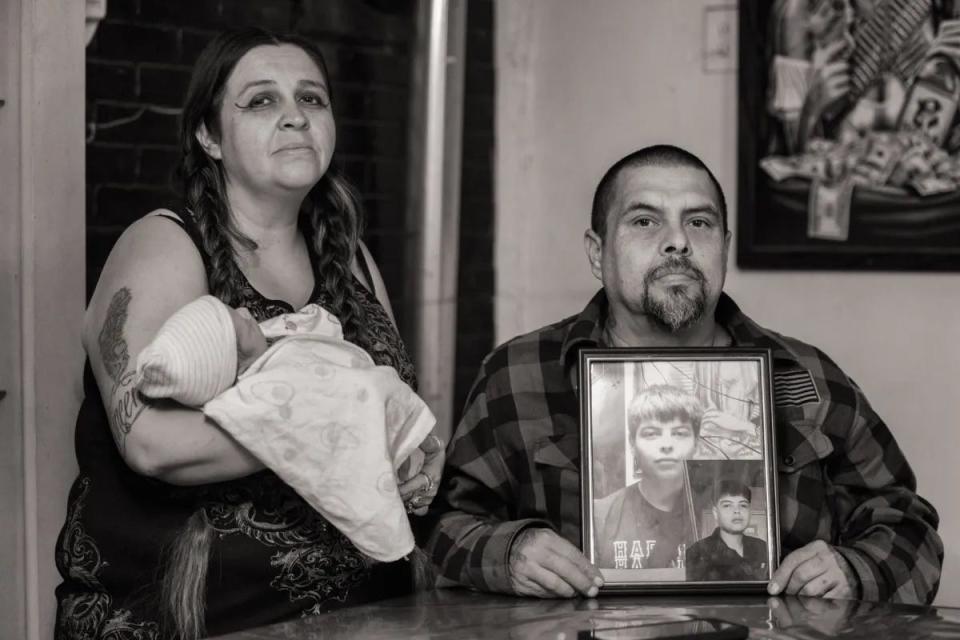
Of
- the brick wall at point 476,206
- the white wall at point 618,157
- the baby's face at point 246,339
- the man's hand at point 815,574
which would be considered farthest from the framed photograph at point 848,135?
the baby's face at point 246,339

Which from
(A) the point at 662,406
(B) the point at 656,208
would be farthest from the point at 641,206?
(A) the point at 662,406

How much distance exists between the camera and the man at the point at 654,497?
1.90 metres

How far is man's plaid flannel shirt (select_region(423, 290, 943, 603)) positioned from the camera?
6.73 ft

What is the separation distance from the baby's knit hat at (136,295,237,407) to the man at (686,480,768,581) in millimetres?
712

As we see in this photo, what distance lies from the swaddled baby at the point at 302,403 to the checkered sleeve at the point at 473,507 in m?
0.14

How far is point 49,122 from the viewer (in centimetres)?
258

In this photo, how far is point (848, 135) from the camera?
3418 millimetres

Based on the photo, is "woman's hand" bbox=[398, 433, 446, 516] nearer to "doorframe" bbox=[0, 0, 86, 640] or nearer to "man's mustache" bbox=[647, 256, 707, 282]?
"man's mustache" bbox=[647, 256, 707, 282]

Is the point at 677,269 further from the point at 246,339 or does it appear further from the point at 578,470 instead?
the point at 246,339

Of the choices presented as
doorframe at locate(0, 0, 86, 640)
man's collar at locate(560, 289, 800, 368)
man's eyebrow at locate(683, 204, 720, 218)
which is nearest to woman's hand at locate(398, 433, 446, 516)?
man's collar at locate(560, 289, 800, 368)

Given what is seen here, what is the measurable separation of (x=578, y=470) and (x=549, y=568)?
230 mm

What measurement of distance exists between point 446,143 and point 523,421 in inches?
52.7

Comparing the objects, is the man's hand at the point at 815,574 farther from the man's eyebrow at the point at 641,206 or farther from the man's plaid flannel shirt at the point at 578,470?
the man's eyebrow at the point at 641,206

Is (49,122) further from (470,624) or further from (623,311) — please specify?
(470,624)
